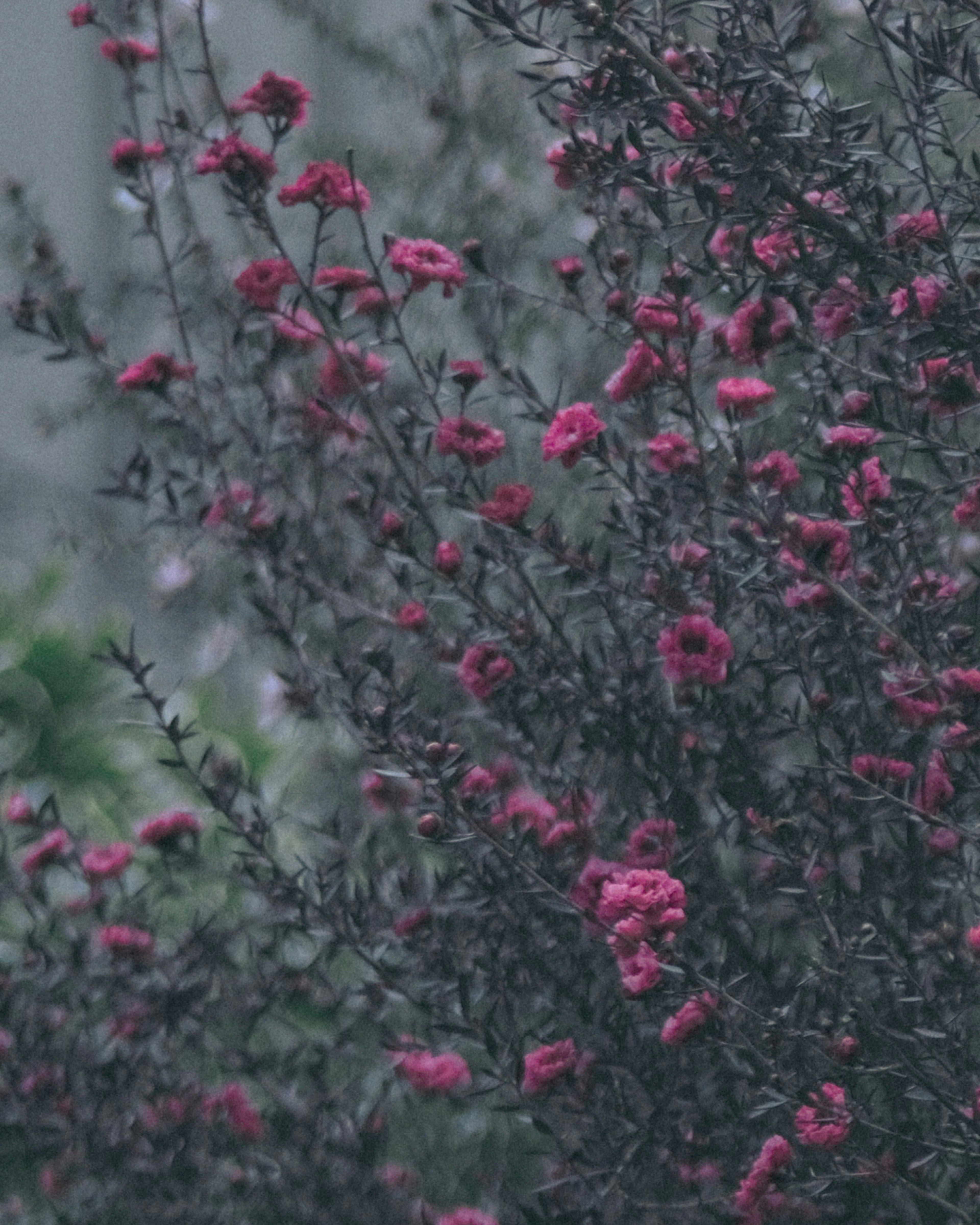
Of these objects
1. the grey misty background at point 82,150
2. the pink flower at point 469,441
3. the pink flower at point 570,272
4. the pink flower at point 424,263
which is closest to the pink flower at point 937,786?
the pink flower at point 469,441

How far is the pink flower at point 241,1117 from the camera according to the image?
7.40ft

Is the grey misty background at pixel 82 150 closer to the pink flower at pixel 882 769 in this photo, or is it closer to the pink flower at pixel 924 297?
the pink flower at pixel 882 769

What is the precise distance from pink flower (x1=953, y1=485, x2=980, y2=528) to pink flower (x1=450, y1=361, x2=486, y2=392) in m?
0.67

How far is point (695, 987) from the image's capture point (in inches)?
61.4

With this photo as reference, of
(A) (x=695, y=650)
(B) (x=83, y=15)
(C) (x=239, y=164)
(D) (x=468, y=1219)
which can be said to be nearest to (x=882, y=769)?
(A) (x=695, y=650)

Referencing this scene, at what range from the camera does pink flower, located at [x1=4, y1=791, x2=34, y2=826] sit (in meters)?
2.34

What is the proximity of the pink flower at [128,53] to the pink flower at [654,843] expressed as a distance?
1515 mm

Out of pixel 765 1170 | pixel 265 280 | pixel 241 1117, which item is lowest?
pixel 241 1117

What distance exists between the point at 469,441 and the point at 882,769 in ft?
2.23

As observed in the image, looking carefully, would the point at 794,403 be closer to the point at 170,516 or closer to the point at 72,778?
the point at 170,516

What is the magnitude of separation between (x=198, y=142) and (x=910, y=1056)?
6.25 ft

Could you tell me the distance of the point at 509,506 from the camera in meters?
1.85

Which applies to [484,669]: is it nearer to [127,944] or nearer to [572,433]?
[572,433]

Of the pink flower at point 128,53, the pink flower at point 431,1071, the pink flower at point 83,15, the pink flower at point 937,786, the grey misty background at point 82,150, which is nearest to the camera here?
the pink flower at point 937,786
